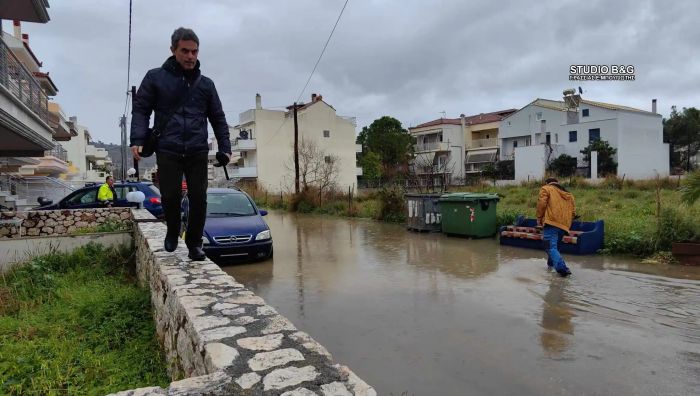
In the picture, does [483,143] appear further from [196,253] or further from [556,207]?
[196,253]

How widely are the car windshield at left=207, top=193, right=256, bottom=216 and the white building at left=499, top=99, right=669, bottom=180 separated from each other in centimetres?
3166

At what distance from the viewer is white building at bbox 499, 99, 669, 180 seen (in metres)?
36.9

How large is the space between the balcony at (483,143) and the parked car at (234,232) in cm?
4395

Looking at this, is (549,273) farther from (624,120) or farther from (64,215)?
(624,120)

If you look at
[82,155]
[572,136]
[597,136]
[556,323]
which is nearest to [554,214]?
[556,323]

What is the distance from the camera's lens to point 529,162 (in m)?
39.1

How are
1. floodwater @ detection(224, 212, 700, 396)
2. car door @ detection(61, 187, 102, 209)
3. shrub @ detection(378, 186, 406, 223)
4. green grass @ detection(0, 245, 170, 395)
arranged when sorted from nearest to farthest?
green grass @ detection(0, 245, 170, 395) < floodwater @ detection(224, 212, 700, 396) < car door @ detection(61, 187, 102, 209) < shrub @ detection(378, 186, 406, 223)

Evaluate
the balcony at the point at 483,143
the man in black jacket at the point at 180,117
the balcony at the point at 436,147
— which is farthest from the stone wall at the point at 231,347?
the balcony at the point at 483,143

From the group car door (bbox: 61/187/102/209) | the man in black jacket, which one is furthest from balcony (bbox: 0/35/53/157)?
the man in black jacket

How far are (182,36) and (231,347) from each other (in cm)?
253

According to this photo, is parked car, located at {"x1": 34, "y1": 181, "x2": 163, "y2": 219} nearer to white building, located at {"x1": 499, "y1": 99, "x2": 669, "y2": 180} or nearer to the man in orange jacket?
the man in orange jacket

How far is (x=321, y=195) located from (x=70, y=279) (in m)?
16.8

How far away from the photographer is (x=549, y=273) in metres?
7.50

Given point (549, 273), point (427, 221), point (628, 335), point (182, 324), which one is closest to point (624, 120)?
point (427, 221)
